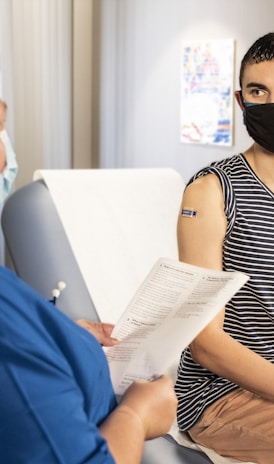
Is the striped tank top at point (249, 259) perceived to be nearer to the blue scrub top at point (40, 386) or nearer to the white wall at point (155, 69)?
the blue scrub top at point (40, 386)

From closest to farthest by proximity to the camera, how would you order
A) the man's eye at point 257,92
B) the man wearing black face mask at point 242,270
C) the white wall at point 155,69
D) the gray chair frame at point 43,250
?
the man wearing black face mask at point 242,270
the man's eye at point 257,92
the gray chair frame at point 43,250
the white wall at point 155,69

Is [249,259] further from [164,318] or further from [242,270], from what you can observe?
[164,318]

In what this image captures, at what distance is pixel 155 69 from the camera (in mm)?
4766

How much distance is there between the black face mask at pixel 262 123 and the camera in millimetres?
1641

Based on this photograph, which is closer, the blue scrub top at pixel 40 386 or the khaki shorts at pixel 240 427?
the blue scrub top at pixel 40 386

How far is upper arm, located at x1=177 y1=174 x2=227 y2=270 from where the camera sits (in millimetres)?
1568

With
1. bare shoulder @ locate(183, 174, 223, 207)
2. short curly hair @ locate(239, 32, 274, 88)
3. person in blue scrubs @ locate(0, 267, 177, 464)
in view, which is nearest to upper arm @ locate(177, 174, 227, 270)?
bare shoulder @ locate(183, 174, 223, 207)

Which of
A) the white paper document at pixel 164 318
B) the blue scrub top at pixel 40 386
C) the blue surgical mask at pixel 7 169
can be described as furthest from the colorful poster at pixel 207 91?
the blue scrub top at pixel 40 386

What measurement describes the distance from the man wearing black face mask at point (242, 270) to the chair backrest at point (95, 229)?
0.64 meters

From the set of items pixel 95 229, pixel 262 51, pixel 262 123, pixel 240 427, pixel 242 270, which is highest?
pixel 262 51

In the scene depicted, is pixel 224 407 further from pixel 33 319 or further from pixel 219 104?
pixel 219 104

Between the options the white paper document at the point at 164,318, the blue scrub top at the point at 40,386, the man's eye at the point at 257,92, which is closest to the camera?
the blue scrub top at the point at 40,386

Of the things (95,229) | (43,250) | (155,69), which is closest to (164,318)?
(43,250)

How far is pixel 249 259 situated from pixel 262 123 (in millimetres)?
283
